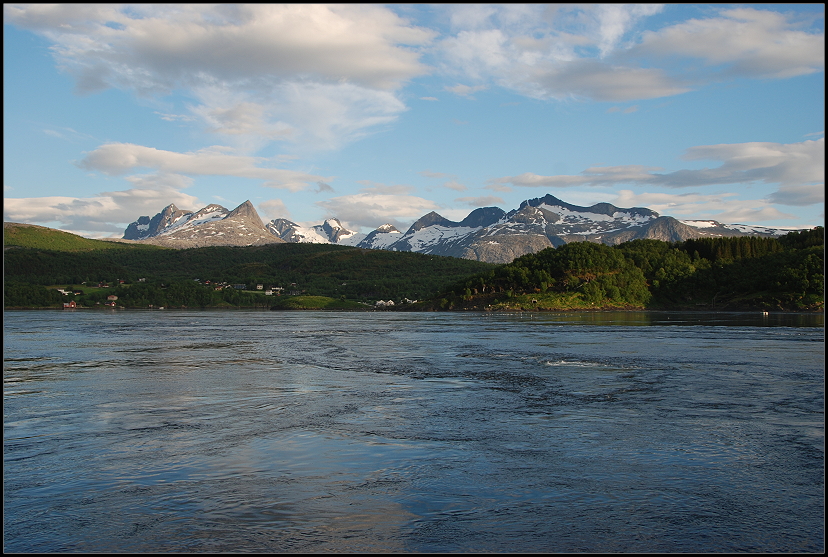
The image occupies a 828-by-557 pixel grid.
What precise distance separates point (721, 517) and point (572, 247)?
17721cm

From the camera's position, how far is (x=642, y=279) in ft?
590

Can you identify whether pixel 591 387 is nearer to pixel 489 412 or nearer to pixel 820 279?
pixel 489 412

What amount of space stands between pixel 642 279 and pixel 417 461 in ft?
578

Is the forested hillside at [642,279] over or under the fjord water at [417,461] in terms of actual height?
over

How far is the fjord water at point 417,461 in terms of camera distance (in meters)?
12.2

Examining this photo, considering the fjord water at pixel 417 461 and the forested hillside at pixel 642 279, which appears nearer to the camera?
the fjord water at pixel 417 461

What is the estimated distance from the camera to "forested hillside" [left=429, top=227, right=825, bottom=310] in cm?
16138

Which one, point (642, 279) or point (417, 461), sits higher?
point (642, 279)

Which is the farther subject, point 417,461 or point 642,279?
point 642,279

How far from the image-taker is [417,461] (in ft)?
56.1

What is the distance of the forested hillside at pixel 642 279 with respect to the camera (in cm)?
16138

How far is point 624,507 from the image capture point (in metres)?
13.5

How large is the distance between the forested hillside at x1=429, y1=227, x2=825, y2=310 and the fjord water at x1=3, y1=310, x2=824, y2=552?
13595 cm

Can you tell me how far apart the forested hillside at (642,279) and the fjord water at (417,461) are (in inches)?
5352
